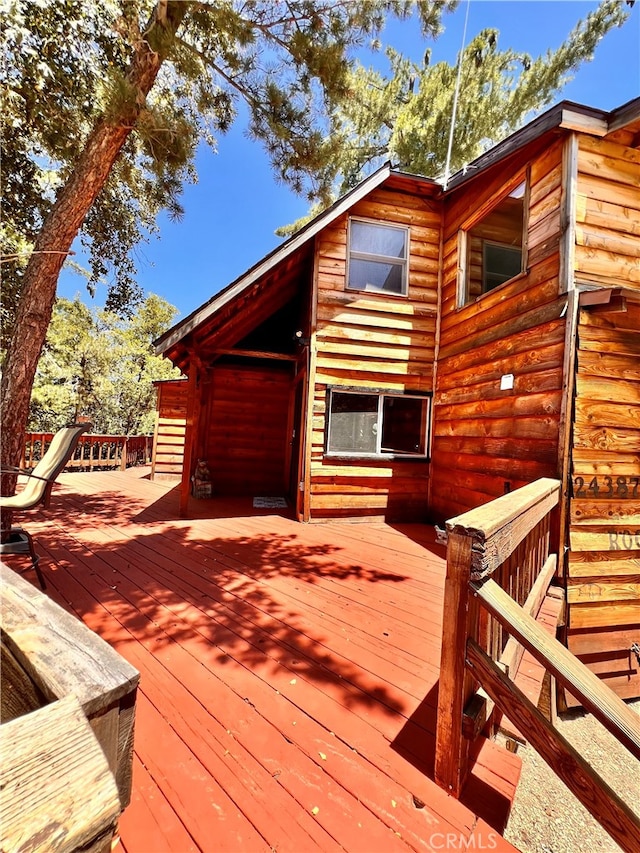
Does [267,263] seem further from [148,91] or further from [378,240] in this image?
[148,91]

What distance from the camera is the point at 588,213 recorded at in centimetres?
364

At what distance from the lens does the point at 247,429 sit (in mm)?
7809

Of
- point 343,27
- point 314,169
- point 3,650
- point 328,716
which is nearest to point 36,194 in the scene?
point 314,169

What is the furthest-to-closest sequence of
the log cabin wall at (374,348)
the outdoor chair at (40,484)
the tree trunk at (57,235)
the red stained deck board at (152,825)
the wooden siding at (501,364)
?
the log cabin wall at (374,348) → the tree trunk at (57,235) → the wooden siding at (501,364) → the outdoor chair at (40,484) → the red stained deck board at (152,825)

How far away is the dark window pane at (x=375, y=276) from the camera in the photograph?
5648 millimetres

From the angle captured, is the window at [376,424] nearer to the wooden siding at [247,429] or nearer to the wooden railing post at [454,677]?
the wooden siding at [247,429]

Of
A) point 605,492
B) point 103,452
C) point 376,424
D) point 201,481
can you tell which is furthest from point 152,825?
point 103,452

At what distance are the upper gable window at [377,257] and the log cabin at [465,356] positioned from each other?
0.08 ft

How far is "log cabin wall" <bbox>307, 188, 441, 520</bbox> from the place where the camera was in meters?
5.38

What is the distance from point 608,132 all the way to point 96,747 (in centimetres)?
570

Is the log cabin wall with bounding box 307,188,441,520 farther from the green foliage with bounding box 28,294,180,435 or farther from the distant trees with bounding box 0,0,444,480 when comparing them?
the green foliage with bounding box 28,294,180,435

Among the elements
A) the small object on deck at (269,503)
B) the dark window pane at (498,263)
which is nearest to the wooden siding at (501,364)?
the dark window pane at (498,263)

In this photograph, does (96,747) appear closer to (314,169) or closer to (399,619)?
(399,619)

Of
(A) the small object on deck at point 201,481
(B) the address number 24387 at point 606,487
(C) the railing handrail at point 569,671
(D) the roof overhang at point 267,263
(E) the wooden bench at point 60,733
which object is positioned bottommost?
(A) the small object on deck at point 201,481
